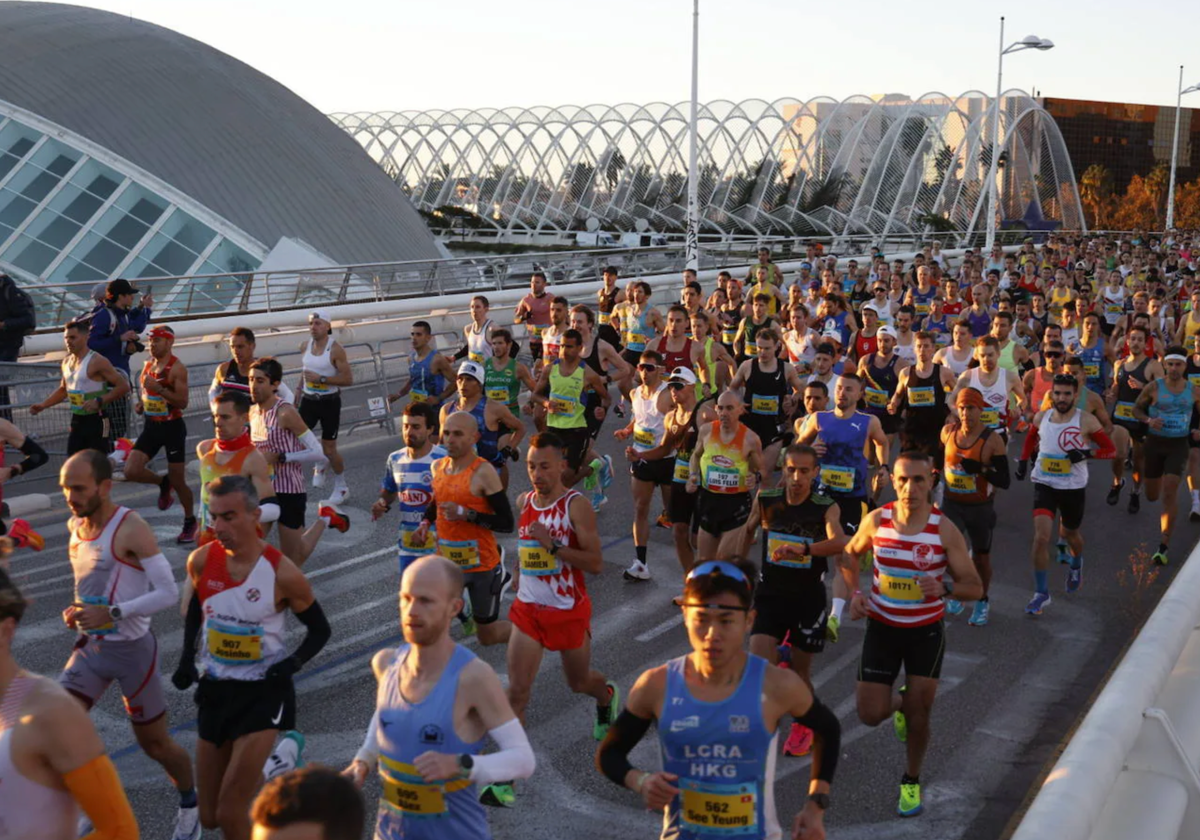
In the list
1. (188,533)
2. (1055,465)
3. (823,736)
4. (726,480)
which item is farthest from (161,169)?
(823,736)

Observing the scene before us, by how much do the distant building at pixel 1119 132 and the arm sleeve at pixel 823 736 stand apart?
461 ft

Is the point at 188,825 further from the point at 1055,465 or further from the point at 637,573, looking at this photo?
the point at 1055,465

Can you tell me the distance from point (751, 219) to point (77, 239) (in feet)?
144

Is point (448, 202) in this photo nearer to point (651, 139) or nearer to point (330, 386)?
point (651, 139)

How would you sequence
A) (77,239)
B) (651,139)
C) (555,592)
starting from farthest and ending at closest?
(651,139), (77,239), (555,592)

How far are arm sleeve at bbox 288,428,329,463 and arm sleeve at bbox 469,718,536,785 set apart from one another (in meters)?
5.23

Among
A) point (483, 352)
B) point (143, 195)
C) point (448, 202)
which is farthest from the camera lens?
point (448, 202)

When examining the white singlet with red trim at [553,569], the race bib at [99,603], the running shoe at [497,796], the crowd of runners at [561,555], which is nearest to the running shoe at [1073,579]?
the crowd of runners at [561,555]

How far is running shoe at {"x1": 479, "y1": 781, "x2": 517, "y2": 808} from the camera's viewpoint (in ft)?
17.9

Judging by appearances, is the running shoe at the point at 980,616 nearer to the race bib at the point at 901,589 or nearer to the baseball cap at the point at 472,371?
the race bib at the point at 901,589

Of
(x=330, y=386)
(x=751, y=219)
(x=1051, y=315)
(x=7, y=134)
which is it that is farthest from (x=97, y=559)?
(x=751, y=219)

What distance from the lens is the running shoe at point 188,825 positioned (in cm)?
529

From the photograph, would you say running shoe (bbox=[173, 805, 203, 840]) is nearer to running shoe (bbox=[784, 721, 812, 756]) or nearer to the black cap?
running shoe (bbox=[784, 721, 812, 756])

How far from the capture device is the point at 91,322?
12.4 meters
